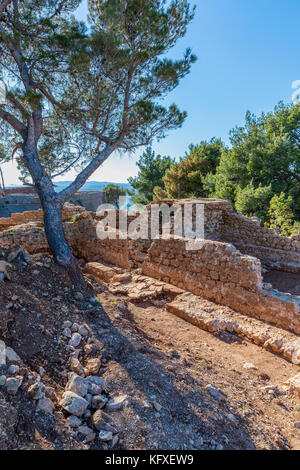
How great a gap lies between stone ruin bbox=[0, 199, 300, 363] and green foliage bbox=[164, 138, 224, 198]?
1051 cm

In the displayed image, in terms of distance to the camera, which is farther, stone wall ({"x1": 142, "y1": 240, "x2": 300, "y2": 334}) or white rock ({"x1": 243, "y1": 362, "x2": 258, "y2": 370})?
stone wall ({"x1": 142, "y1": 240, "x2": 300, "y2": 334})

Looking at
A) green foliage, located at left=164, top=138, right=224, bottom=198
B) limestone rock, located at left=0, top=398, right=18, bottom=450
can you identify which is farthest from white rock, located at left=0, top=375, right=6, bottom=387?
green foliage, located at left=164, top=138, right=224, bottom=198

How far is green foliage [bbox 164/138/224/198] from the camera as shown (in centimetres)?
1902

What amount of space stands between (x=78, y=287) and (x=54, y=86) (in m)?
4.95

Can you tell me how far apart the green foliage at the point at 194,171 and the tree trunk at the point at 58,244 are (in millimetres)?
15047

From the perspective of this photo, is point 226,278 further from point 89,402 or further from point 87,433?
point 87,433

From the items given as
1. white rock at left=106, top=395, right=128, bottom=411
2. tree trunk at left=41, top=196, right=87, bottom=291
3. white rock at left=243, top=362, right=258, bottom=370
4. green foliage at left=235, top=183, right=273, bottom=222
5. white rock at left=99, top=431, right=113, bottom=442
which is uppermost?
green foliage at left=235, top=183, right=273, bottom=222

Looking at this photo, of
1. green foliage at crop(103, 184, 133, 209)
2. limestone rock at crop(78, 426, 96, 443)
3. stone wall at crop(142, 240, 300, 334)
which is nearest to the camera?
limestone rock at crop(78, 426, 96, 443)

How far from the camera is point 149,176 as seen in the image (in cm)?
2294

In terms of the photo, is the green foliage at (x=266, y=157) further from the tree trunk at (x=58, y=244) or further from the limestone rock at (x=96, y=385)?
the limestone rock at (x=96, y=385)

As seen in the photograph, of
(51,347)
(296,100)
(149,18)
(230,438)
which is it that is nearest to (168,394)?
(230,438)

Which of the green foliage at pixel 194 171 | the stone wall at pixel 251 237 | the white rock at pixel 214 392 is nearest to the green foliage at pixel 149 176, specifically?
the green foliage at pixel 194 171

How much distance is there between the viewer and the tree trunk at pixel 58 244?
4.31 m

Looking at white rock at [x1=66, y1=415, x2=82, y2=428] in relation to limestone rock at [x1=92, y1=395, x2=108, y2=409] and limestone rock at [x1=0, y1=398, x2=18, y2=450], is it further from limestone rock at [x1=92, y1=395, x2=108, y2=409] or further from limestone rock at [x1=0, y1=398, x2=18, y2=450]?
limestone rock at [x1=0, y1=398, x2=18, y2=450]
